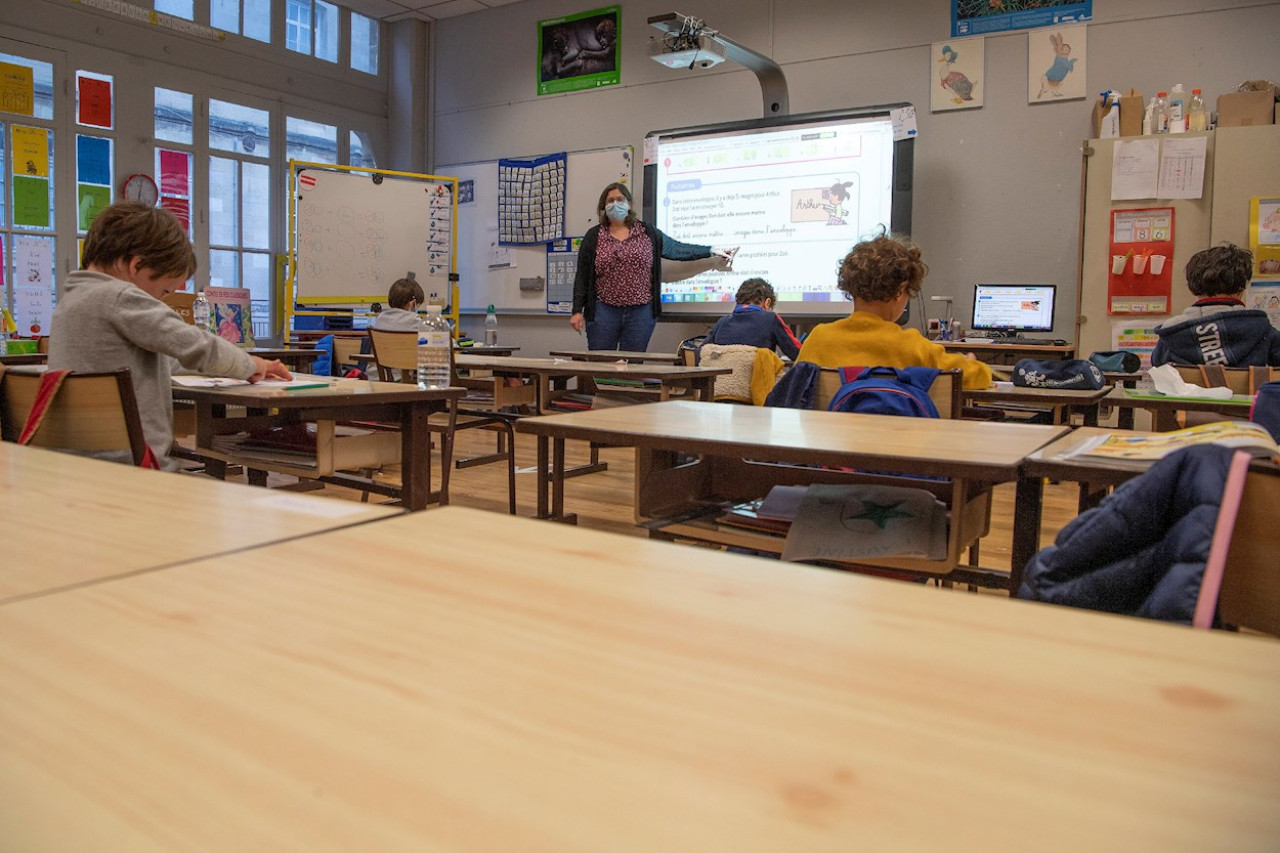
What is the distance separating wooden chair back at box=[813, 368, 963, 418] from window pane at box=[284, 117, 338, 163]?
6890 millimetres

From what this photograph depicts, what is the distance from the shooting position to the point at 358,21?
8.41m

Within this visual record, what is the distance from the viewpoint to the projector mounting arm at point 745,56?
551cm

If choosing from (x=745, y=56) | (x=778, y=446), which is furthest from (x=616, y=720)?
(x=745, y=56)

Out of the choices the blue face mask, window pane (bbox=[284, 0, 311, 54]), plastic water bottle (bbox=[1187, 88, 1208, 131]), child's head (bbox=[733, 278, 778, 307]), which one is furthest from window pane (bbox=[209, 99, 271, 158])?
plastic water bottle (bbox=[1187, 88, 1208, 131])

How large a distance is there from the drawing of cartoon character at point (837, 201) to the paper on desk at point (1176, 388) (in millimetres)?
3754

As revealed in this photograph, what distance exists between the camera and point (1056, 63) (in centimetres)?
562

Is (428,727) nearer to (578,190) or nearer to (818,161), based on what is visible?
(818,161)

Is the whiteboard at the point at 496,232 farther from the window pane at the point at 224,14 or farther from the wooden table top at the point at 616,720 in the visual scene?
the wooden table top at the point at 616,720

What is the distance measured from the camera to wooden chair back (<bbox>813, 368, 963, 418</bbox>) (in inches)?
83.4

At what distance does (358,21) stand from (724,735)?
9259 millimetres

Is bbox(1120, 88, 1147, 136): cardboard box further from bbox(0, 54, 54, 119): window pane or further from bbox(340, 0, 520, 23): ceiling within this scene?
bbox(0, 54, 54, 119): window pane

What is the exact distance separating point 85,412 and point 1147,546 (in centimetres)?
174

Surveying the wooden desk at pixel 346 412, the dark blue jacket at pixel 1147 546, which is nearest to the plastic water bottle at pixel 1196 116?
the wooden desk at pixel 346 412

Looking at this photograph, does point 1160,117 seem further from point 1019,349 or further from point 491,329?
point 491,329
